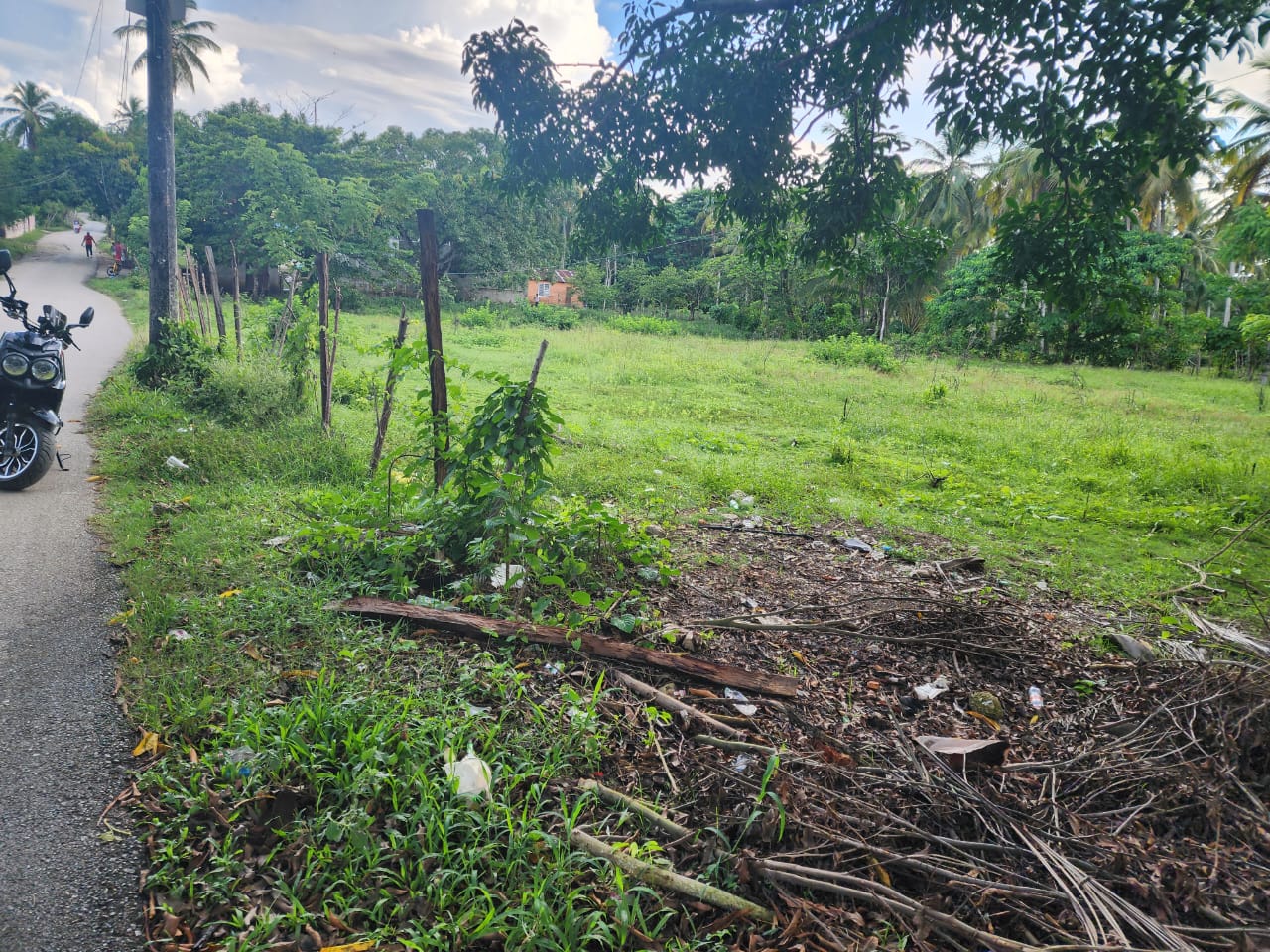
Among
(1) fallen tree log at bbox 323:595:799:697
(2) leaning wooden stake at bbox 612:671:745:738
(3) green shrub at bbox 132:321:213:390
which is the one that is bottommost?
(2) leaning wooden stake at bbox 612:671:745:738

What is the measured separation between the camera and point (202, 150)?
91.4 feet

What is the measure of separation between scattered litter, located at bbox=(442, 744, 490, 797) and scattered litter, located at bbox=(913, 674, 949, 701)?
206 cm

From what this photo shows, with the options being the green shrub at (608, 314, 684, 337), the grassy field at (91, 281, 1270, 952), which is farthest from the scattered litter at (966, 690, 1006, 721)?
the green shrub at (608, 314, 684, 337)

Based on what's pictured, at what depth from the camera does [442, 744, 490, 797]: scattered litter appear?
103 inches

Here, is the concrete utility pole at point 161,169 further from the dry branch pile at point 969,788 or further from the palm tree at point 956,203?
the palm tree at point 956,203

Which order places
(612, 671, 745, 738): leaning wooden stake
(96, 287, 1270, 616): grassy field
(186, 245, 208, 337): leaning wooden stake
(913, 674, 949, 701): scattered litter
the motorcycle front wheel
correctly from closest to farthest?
1. (612, 671, 745, 738): leaning wooden stake
2. (913, 674, 949, 701): scattered litter
3. the motorcycle front wheel
4. (96, 287, 1270, 616): grassy field
5. (186, 245, 208, 337): leaning wooden stake

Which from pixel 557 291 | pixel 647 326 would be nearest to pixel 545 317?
pixel 647 326

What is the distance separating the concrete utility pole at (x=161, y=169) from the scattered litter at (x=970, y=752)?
34.2ft

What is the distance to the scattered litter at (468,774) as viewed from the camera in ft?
8.62

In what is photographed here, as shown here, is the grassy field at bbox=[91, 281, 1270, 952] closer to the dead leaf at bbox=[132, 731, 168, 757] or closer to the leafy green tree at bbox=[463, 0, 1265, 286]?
the dead leaf at bbox=[132, 731, 168, 757]

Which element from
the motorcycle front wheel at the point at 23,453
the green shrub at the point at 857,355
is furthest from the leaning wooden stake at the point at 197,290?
the green shrub at the point at 857,355

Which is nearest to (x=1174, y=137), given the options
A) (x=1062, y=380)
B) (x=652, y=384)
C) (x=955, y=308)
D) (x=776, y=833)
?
(x=776, y=833)

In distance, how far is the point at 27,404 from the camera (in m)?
5.90

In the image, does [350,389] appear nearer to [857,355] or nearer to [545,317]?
[857,355]
